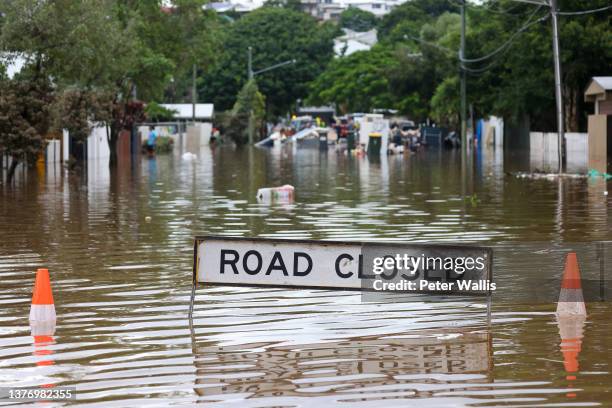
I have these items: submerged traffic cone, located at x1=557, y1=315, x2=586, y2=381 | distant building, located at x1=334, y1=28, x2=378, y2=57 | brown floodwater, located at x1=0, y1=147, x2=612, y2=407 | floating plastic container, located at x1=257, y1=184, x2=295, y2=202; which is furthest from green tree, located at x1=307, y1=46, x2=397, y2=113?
submerged traffic cone, located at x1=557, y1=315, x2=586, y2=381

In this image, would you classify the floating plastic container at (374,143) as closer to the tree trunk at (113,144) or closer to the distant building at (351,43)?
the tree trunk at (113,144)

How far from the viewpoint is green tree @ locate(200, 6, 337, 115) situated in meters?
137

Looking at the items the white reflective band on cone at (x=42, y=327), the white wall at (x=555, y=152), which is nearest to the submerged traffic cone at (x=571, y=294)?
the white reflective band on cone at (x=42, y=327)

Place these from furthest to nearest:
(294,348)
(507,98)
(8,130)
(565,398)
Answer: (507,98), (8,130), (294,348), (565,398)

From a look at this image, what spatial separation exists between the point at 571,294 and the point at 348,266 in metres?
2.30

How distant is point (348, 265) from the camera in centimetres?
1196

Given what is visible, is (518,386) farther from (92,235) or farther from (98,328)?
(92,235)

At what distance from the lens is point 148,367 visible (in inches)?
400

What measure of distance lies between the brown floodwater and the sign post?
1.31 ft

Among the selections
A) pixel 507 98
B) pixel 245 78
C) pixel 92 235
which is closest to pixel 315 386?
pixel 92 235

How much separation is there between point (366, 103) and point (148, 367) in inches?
4635

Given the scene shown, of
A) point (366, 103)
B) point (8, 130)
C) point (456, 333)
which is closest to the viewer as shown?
point (456, 333)

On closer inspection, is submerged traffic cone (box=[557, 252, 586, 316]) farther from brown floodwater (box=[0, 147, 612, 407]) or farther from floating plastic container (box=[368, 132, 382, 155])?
floating plastic container (box=[368, 132, 382, 155])

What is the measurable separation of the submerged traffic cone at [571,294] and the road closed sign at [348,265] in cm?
114
